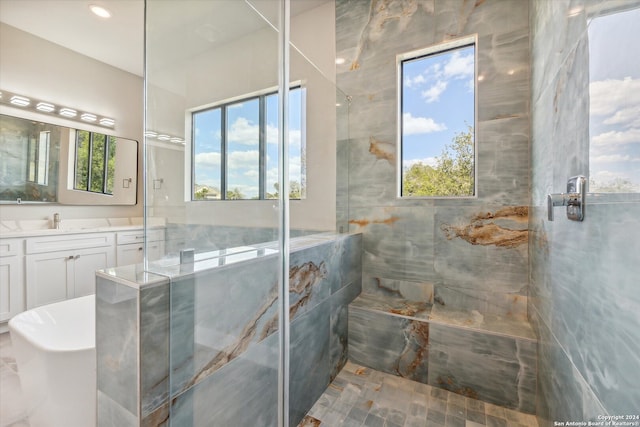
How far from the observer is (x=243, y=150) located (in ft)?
3.85

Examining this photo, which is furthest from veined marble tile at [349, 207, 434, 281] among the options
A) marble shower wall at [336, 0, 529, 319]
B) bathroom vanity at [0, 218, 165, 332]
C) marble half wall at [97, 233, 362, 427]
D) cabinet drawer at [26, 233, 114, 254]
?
cabinet drawer at [26, 233, 114, 254]

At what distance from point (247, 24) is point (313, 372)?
5.82 ft

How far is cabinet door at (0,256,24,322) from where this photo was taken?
2.21m

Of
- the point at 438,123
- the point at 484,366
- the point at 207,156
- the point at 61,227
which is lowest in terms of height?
the point at 484,366

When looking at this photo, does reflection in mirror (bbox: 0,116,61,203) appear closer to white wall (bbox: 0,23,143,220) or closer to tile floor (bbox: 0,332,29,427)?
white wall (bbox: 0,23,143,220)

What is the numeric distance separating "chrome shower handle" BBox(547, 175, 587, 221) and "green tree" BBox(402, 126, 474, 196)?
96 centimetres

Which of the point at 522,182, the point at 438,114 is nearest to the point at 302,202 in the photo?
the point at 438,114

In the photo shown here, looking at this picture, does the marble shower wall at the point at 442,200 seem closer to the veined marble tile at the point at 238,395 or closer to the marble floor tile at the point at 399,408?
the marble floor tile at the point at 399,408

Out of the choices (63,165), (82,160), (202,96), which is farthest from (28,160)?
(202,96)

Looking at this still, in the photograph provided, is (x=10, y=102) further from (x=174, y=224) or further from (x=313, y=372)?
(x=313, y=372)

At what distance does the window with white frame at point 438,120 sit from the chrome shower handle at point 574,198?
96cm

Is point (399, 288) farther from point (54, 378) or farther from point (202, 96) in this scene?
point (54, 378)

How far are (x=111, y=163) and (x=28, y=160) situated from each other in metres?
0.71

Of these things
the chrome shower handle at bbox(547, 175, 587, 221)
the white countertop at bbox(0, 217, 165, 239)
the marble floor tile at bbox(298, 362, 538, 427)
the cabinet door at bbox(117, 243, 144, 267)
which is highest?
the chrome shower handle at bbox(547, 175, 587, 221)
